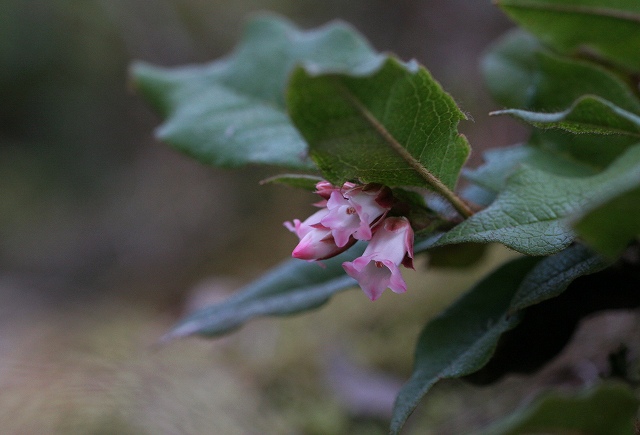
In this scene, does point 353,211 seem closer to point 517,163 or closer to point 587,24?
point 517,163

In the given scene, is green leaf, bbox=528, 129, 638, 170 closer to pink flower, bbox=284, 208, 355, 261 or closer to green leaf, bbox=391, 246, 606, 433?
green leaf, bbox=391, 246, 606, 433

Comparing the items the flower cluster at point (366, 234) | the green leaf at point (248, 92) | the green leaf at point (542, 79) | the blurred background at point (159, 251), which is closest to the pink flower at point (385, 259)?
the flower cluster at point (366, 234)

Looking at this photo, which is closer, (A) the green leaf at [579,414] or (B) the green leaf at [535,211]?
(A) the green leaf at [579,414]

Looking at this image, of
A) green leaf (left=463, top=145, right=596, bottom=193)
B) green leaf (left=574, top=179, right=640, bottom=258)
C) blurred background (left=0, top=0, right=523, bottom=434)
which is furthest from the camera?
blurred background (left=0, top=0, right=523, bottom=434)

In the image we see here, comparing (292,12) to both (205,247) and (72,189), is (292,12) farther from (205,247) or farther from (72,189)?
(72,189)

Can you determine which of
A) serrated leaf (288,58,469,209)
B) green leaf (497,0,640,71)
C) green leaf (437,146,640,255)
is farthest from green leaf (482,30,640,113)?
serrated leaf (288,58,469,209)

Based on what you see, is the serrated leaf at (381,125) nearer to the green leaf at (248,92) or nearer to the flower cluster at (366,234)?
the flower cluster at (366,234)

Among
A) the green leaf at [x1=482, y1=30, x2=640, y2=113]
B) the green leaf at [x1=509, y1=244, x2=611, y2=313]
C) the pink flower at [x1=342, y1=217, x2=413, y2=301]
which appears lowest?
the green leaf at [x1=509, y1=244, x2=611, y2=313]
